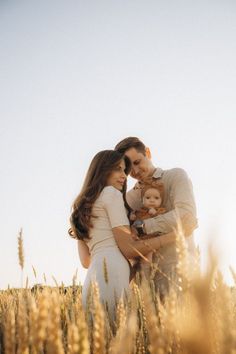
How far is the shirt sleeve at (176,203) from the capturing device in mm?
3662

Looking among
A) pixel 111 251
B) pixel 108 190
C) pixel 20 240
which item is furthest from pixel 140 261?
pixel 20 240

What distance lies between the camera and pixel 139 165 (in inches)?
180

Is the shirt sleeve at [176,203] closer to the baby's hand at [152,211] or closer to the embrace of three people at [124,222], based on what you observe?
the embrace of three people at [124,222]

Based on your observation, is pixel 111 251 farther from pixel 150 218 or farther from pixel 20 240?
pixel 20 240

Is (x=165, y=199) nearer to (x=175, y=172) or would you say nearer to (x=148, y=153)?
(x=175, y=172)

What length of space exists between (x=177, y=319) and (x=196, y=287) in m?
0.32

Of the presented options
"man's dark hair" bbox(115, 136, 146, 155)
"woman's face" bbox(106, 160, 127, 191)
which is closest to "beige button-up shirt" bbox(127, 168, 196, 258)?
"man's dark hair" bbox(115, 136, 146, 155)

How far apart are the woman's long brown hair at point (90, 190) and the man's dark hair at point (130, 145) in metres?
0.54

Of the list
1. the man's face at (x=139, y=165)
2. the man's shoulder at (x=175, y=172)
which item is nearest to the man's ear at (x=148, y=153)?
the man's face at (x=139, y=165)

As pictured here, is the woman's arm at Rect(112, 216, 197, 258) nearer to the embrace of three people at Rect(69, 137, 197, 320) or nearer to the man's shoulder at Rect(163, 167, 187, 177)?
the embrace of three people at Rect(69, 137, 197, 320)

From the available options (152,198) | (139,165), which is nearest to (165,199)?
(152,198)

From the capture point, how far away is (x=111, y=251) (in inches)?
132

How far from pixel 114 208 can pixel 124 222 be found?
0.51ft

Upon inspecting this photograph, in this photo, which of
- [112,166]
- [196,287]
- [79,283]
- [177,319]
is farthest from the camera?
[112,166]
